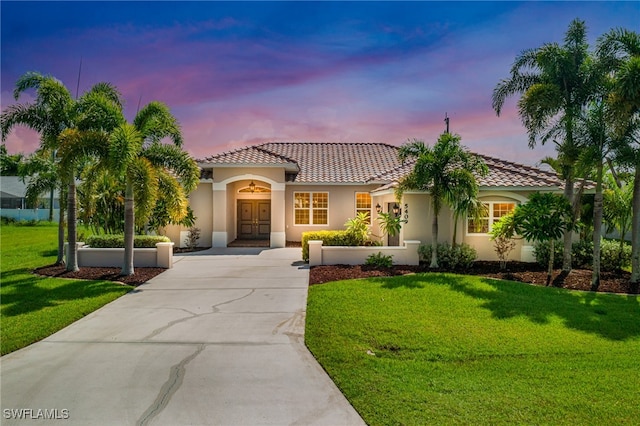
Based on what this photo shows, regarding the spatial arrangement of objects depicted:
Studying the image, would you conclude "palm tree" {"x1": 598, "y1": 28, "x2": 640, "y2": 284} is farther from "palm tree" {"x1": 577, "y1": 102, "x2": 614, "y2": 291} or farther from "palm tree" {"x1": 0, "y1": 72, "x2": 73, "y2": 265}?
"palm tree" {"x1": 0, "y1": 72, "x2": 73, "y2": 265}

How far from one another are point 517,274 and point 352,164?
1236 cm

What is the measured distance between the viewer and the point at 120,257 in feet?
43.7

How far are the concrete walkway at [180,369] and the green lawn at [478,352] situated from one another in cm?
54

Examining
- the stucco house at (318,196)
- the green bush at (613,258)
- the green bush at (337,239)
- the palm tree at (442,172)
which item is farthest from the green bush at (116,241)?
the green bush at (613,258)

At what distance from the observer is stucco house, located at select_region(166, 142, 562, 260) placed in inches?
572

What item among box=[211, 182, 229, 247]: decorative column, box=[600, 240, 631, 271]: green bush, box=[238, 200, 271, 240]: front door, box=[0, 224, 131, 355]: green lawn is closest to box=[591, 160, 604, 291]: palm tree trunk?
box=[600, 240, 631, 271]: green bush

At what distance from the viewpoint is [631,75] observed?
9.32 metres

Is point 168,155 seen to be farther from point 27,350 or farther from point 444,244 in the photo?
point 444,244

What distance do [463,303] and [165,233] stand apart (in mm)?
14444

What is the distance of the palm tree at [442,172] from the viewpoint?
40.7ft

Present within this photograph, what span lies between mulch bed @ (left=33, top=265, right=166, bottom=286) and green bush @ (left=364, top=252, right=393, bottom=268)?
23.9ft

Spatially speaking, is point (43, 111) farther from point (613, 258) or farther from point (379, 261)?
point (613, 258)

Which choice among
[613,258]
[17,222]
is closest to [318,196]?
[613,258]

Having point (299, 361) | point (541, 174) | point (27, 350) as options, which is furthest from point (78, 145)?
point (541, 174)
